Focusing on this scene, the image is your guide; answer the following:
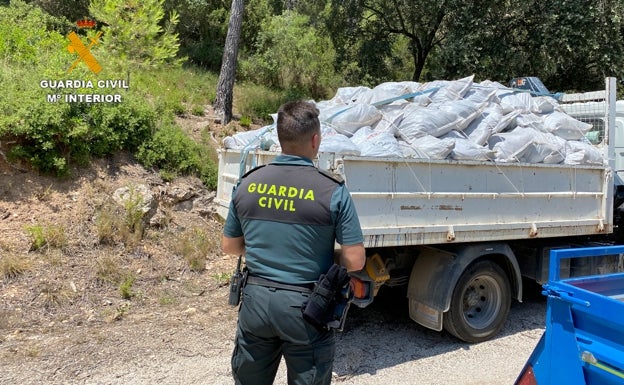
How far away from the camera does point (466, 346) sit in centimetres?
487

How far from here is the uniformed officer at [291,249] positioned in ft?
7.48

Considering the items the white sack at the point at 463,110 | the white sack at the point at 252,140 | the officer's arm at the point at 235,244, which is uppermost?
the white sack at the point at 463,110

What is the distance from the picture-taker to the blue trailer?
2.40 m

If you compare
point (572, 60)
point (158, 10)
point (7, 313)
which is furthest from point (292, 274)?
point (572, 60)

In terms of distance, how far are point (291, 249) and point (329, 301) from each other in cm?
29

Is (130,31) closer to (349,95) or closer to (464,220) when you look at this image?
(349,95)

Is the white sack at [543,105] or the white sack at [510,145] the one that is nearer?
the white sack at [510,145]

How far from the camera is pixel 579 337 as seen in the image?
2.59 metres

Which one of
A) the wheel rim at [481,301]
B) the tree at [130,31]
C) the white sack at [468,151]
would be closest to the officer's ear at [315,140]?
the white sack at [468,151]

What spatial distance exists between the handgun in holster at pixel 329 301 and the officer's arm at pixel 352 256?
46mm

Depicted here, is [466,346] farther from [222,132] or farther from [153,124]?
[222,132]

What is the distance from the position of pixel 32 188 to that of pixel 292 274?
5462mm

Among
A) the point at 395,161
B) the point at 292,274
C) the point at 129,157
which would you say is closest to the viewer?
the point at 292,274

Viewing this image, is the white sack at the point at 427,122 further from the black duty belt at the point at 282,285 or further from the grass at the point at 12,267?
the grass at the point at 12,267
